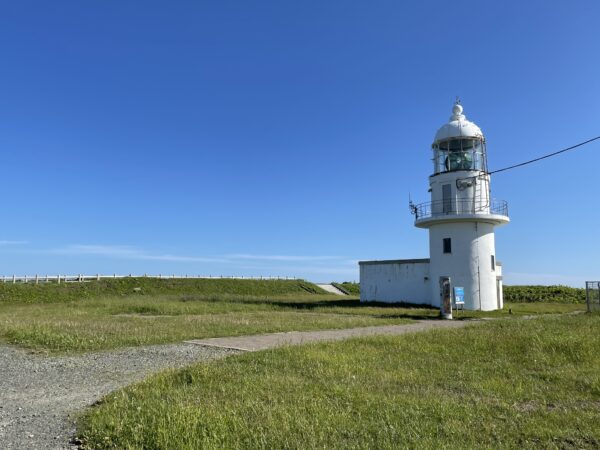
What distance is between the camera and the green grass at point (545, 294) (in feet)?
126

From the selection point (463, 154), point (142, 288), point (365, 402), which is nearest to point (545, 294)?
point (463, 154)

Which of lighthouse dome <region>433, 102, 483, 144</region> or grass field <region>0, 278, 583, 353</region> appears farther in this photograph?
lighthouse dome <region>433, 102, 483, 144</region>

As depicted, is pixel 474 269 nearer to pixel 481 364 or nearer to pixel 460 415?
pixel 481 364

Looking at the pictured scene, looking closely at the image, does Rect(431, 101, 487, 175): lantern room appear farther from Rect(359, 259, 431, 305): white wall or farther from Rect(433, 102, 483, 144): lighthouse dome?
Rect(359, 259, 431, 305): white wall

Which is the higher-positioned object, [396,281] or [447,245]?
[447,245]

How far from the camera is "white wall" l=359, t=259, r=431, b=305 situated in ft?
101

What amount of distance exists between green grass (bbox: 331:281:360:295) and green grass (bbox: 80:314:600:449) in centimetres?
4811

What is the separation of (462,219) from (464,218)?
17cm

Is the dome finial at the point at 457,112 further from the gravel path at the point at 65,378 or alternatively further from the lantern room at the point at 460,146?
the gravel path at the point at 65,378

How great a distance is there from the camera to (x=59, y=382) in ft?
28.1

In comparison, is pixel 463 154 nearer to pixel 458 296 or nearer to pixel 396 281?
pixel 458 296

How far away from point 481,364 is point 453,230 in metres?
19.2

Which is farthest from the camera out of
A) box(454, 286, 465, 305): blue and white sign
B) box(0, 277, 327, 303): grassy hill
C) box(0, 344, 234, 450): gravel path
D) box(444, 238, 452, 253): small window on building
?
box(0, 277, 327, 303): grassy hill

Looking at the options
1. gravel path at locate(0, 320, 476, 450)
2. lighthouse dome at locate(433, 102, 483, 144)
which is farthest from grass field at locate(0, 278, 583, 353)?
lighthouse dome at locate(433, 102, 483, 144)
